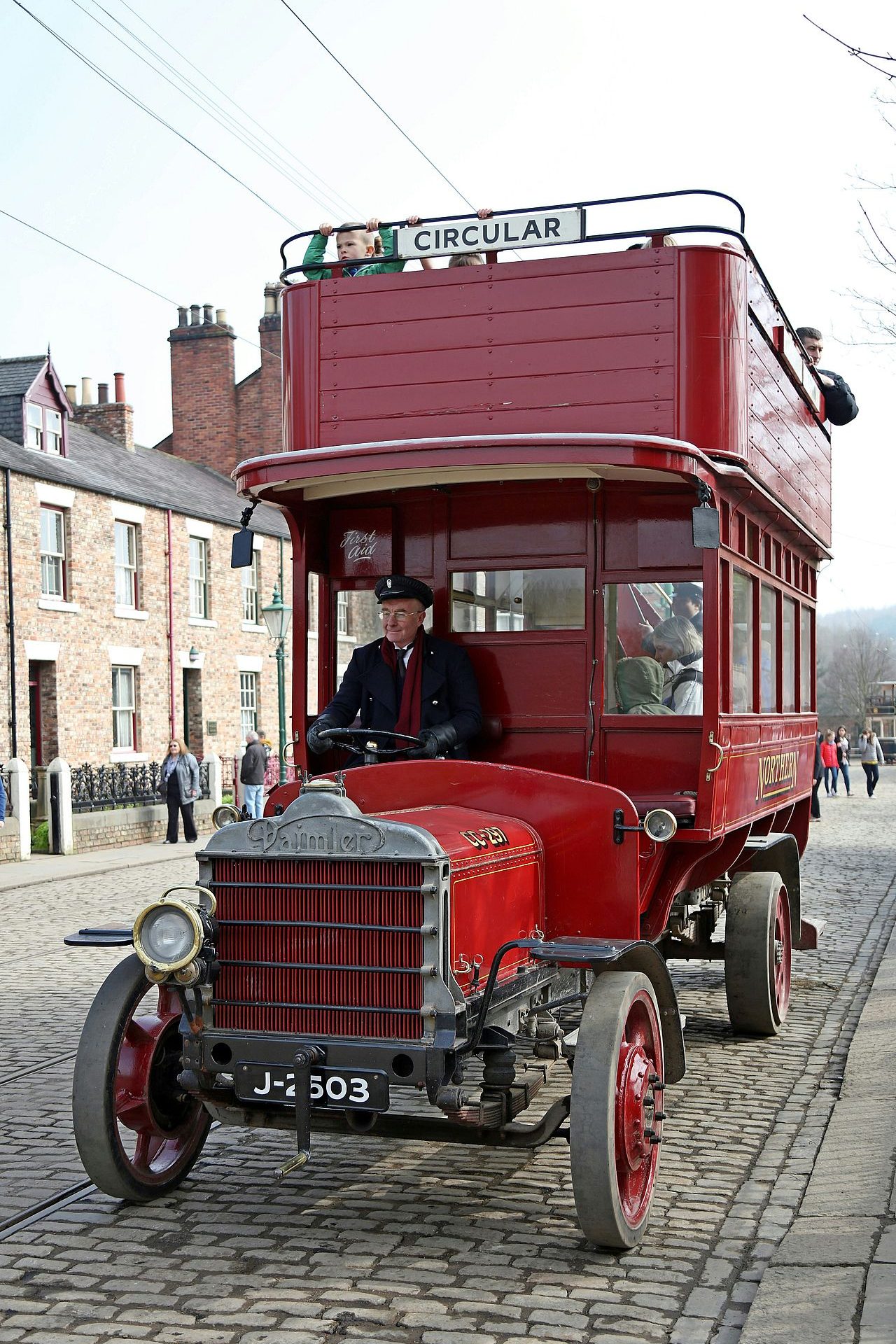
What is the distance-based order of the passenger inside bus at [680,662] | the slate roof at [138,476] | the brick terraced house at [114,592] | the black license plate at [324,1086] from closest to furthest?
the black license plate at [324,1086] → the passenger inside bus at [680,662] → the brick terraced house at [114,592] → the slate roof at [138,476]

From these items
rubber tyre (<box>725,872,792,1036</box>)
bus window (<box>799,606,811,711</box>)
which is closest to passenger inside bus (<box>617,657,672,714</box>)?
rubber tyre (<box>725,872,792,1036</box>)

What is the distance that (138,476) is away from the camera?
33250 millimetres

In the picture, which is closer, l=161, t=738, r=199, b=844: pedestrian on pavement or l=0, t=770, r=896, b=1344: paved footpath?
l=0, t=770, r=896, b=1344: paved footpath

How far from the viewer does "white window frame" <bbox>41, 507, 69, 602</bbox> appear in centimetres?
2792

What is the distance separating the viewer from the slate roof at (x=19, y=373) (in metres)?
28.6

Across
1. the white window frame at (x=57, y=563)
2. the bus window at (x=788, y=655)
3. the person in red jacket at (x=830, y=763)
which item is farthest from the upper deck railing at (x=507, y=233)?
the person in red jacket at (x=830, y=763)

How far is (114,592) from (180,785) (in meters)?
6.35

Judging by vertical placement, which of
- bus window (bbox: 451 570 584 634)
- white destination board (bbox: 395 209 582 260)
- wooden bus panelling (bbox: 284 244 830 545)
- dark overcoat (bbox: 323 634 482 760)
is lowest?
dark overcoat (bbox: 323 634 482 760)

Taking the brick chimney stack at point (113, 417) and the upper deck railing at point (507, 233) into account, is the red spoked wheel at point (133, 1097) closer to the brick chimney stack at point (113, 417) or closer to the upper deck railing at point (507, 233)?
the upper deck railing at point (507, 233)

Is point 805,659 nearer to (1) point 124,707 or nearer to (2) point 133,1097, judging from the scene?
(2) point 133,1097

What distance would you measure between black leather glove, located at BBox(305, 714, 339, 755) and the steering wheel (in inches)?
0.9

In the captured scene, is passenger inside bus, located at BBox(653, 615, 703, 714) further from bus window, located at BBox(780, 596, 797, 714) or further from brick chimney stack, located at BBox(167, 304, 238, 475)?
brick chimney stack, located at BBox(167, 304, 238, 475)

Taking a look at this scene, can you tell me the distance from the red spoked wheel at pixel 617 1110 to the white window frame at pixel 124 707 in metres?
25.6

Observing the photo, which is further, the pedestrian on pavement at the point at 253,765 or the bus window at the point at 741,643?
the pedestrian on pavement at the point at 253,765
